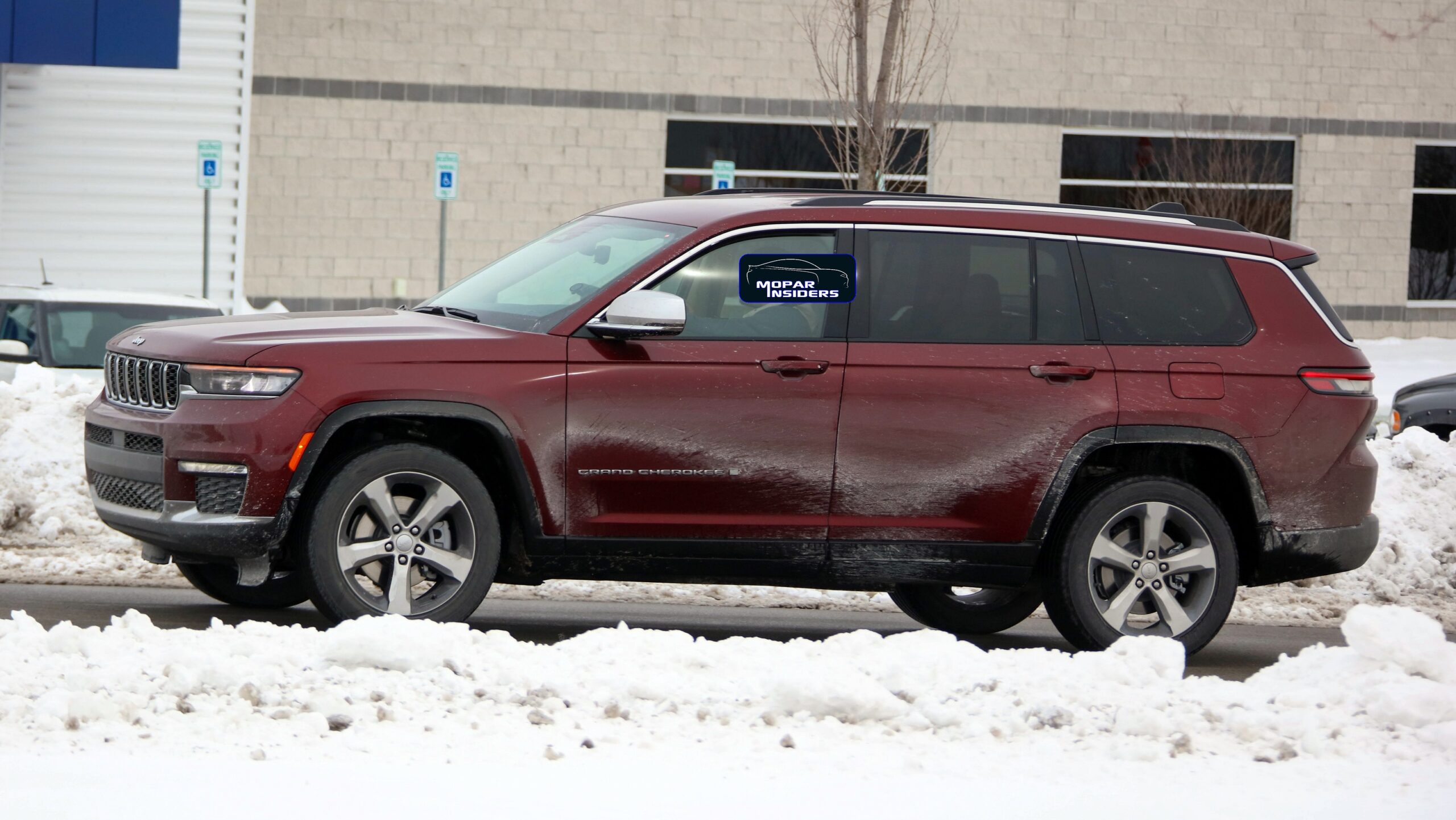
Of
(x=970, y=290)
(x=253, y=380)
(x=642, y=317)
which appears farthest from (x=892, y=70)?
(x=253, y=380)

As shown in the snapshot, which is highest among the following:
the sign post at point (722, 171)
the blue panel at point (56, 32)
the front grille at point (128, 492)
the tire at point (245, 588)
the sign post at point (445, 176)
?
the blue panel at point (56, 32)

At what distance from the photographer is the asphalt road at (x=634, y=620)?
754 centimetres

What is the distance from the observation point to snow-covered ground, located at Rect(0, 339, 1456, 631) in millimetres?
9031

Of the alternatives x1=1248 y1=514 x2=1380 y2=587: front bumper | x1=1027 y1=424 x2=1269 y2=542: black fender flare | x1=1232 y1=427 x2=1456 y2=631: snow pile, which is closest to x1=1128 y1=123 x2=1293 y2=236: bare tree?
x1=1232 y1=427 x2=1456 y2=631: snow pile

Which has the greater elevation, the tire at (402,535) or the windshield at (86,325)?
the windshield at (86,325)

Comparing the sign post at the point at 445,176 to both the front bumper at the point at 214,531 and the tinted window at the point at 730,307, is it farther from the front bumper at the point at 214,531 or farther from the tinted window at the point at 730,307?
the front bumper at the point at 214,531

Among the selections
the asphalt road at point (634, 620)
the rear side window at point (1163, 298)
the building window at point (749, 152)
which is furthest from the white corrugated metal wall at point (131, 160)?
the rear side window at point (1163, 298)

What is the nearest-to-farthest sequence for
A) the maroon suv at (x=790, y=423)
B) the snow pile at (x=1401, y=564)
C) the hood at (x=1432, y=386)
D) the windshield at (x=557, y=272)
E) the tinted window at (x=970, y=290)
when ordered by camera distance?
1. the maroon suv at (x=790, y=423)
2. the windshield at (x=557, y=272)
3. the tinted window at (x=970, y=290)
4. the snow pile at (x=1401, y=564)
5. the hood at (x=1432, y=386)

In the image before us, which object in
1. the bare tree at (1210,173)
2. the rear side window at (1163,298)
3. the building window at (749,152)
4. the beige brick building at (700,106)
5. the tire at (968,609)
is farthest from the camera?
the bare tree at (1210,173)

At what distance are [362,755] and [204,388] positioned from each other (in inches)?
81.9

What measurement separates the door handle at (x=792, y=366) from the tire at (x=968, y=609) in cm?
180

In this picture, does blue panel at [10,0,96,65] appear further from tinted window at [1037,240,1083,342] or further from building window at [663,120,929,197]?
tinted window at [1037,240,1083,342]

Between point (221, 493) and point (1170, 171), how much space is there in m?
23.7

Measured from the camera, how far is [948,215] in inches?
285
